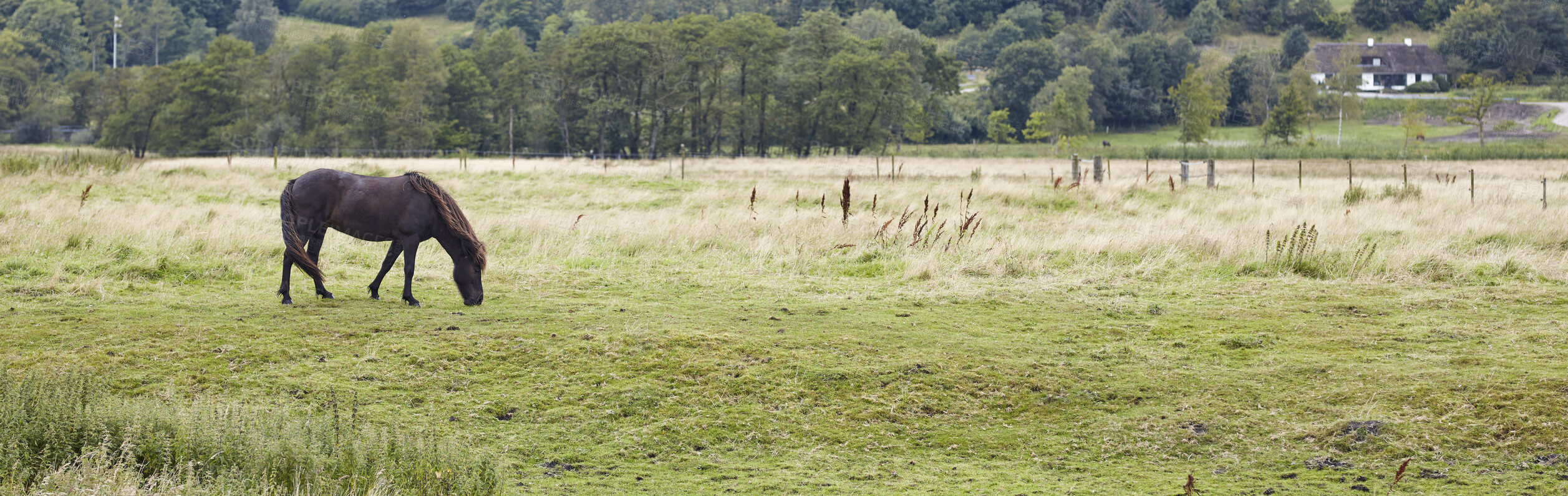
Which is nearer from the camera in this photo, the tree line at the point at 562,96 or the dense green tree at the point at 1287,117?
the tree line at the point at 562,96

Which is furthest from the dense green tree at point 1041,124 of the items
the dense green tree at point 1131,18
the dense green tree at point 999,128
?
the dense green tree at point 1131,18

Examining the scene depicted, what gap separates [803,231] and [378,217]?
6383mm

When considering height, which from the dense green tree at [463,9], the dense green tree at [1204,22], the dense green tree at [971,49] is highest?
the dense green tree at [463,9]

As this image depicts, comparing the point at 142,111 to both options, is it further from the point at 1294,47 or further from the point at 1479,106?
the point at 1294,47

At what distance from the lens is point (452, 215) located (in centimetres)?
898

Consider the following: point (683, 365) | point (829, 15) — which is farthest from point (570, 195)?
point (829, 15)

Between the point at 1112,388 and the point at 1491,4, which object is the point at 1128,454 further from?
the point at 1491,4

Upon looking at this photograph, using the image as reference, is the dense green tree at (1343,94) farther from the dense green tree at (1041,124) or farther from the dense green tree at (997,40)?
the dense green tree at (997,40)

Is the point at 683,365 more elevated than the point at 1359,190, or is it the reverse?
the point at 1359,190

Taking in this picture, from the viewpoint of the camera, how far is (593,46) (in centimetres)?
6284

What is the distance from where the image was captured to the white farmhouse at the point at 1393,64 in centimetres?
11000

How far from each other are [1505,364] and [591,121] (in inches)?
2472

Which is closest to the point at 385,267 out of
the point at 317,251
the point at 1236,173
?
the point at 317,251

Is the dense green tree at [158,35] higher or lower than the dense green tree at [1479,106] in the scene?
higher
